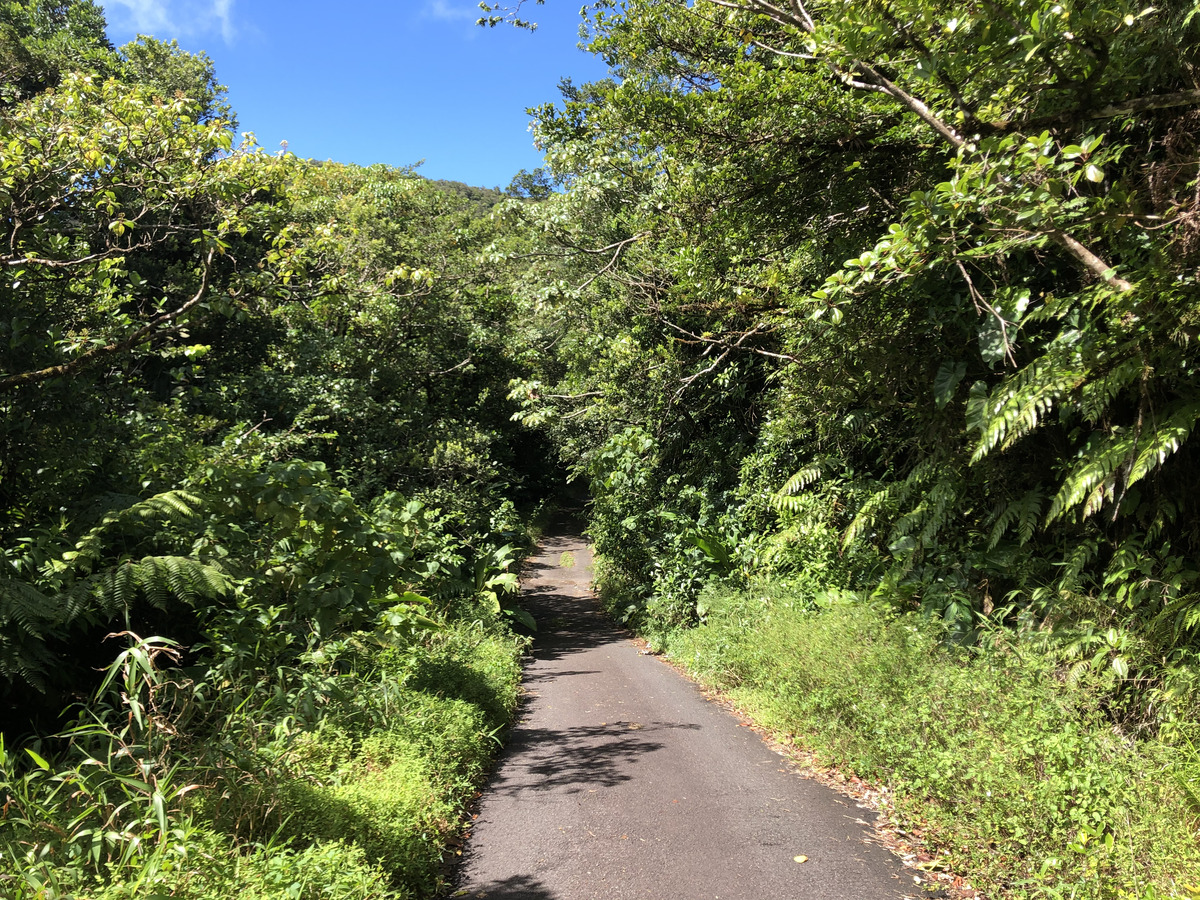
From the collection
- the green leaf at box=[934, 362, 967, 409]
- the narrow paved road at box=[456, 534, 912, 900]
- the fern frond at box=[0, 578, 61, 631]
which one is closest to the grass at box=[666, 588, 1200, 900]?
the narrow paved road at box=[456, 534, 912, 900]

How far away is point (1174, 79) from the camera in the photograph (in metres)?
4.69

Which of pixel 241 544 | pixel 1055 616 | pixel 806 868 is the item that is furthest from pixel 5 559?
pixel 1055 616

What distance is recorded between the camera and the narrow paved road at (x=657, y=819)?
391 cm

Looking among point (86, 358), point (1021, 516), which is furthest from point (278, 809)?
point (1021, 516)

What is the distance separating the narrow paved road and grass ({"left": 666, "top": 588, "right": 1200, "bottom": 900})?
17.5 inches

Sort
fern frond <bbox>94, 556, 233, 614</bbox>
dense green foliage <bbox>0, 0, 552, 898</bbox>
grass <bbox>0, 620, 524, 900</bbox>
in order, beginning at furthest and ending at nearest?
1. fern frond <bbox>94, 556, 233, 614</bbox>
2. dense green foliage <bbox>0, 0, 552, 898</bbox>
3. grass <bbox>0, 620, 524, 900</bbox>

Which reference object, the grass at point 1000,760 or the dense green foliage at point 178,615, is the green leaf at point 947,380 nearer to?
the grass at point 1000,760

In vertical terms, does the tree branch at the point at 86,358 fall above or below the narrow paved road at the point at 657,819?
above

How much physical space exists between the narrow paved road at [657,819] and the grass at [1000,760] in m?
0.44

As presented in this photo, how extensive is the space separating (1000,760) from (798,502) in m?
4.85

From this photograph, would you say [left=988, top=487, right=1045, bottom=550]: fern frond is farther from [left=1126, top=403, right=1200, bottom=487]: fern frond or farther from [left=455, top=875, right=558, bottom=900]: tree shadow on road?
[left=455, top=875, right=558, bottom=900]: tree shadow on road

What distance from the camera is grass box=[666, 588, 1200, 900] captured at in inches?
138

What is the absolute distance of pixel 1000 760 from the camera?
4.15 metres

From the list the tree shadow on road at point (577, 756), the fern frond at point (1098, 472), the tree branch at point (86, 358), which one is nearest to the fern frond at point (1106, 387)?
the fern frond at point (1098, 472)
